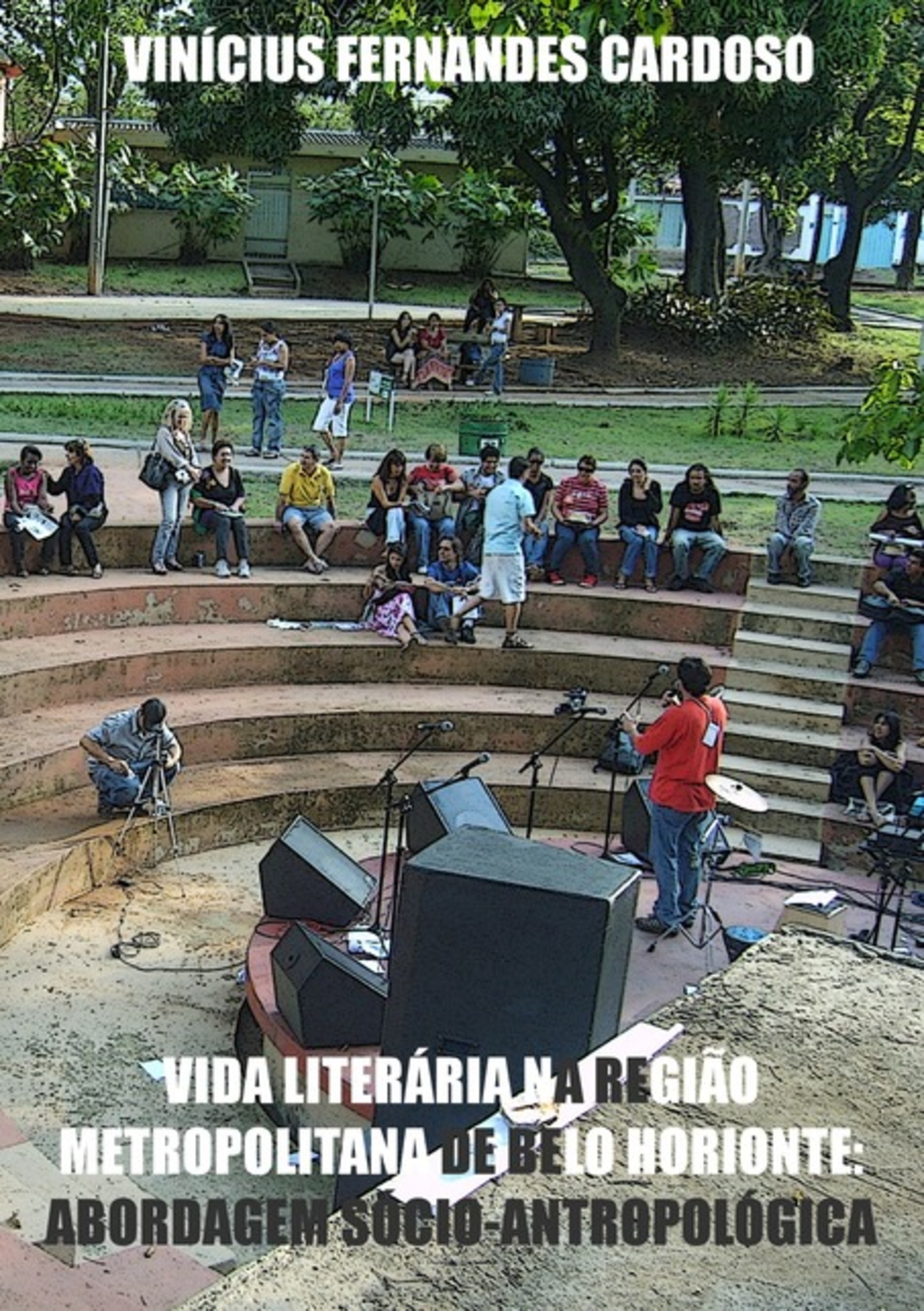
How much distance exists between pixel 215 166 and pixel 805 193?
1375cm

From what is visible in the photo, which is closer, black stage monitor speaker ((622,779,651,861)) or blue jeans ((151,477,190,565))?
black stage monitor speaker ((622,779,651,861))

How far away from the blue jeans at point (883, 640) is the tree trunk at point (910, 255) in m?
32.2

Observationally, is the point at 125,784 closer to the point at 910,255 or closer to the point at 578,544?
the point at 578,544

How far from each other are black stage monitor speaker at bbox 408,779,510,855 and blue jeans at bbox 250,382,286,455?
26.5ft

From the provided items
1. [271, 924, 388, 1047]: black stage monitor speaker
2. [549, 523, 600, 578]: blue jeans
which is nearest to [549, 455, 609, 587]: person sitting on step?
[549, 523, 600, 578]: blue jeans

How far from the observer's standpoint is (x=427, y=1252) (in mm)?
3041

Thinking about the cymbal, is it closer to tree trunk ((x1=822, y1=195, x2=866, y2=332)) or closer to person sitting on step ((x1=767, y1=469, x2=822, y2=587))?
person sitting on step ((x1=767, y1=469, x2=822, y2=587))

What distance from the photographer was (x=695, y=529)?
15.3 metres

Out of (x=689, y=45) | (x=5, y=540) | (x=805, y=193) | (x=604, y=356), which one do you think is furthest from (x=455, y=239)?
(x=5, y=540)

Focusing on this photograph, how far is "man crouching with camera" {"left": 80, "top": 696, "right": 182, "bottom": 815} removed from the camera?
11125mm

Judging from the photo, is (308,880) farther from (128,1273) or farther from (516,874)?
(516,874)

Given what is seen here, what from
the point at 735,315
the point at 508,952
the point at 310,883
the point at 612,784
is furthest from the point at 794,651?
the point at 735,315

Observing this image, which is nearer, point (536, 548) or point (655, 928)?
point (655, 928)

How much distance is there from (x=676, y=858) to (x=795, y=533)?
550cm
